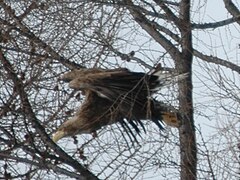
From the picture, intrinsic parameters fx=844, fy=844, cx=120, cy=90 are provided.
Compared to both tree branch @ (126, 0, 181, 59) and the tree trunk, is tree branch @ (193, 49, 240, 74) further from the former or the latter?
the tree trunk

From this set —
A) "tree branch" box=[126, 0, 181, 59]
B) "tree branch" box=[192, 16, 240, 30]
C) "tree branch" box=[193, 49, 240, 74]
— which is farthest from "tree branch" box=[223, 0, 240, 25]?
"tree branch" box=[126, 0, 181, 59]

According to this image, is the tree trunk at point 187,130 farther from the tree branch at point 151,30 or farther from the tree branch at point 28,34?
the tree branch at point 28,34

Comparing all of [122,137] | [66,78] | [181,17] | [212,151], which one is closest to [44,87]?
[66,78]

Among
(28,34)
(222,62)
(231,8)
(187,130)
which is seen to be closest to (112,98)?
(28,34)

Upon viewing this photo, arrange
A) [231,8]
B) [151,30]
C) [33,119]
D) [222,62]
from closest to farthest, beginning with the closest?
[33,119], [151,30], [222,62], [231,8]

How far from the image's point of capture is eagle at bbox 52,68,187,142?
262 inches

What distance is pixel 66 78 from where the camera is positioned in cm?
688

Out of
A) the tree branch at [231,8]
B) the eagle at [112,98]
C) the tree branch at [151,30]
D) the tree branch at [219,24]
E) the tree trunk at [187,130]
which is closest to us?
the eagle at [112,98]

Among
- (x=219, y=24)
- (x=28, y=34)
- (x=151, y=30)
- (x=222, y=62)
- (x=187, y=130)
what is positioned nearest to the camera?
(x=28, y=34)

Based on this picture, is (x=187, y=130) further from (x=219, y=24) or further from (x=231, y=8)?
(x=231, y=8)

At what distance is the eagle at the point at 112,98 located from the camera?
21.8ft

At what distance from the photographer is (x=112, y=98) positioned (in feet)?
22.0

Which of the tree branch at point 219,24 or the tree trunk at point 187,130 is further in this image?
the tree branch at point 219,24

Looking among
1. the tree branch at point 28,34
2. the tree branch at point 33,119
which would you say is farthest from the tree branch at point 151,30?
the tree branch at point 33,119
